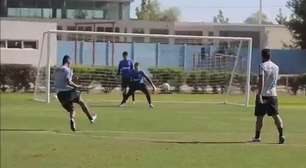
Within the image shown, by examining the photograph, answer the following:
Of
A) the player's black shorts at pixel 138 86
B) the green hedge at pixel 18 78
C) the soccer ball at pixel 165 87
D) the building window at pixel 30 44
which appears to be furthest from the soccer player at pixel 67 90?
the building window at pixel 30 44

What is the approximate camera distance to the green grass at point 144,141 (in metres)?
12.5

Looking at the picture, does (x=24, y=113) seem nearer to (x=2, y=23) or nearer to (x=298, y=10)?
(x=2, y=23)

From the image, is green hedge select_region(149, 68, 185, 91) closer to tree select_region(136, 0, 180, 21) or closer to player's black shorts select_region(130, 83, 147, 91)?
player's black shorts select_region(130, 83, 147, 91)

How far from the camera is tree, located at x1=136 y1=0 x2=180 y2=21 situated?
365 feet

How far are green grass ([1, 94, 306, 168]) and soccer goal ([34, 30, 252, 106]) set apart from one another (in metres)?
11.5

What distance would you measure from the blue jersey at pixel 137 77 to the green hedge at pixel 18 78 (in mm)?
11700

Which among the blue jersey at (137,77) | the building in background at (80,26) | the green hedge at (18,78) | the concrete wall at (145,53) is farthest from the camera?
the building in background at (80,26)

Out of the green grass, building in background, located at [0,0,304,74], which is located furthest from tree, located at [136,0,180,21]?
the green grass

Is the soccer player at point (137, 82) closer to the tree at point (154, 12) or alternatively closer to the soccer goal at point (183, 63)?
the soccer goal at point (183, 63)

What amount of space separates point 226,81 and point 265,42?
38032mm

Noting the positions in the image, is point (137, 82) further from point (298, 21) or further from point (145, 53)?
point (298, 21)

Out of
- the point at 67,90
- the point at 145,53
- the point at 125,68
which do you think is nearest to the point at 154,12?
the point at 145,53

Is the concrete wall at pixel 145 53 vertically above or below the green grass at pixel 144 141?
above

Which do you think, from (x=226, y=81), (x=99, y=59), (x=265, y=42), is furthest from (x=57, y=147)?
(x=265, y=42)
